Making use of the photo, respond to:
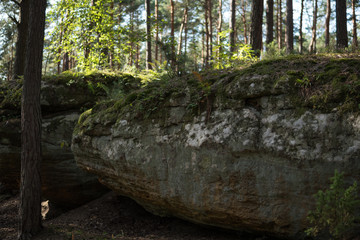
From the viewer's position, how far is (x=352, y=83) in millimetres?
4117

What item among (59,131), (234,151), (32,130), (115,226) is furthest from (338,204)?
(59,131)

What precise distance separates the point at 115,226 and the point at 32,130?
3.19 metres

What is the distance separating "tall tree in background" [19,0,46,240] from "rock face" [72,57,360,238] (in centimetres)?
142

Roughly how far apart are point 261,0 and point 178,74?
385cm

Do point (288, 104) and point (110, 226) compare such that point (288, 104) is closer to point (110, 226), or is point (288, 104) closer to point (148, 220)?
point (148, 220)

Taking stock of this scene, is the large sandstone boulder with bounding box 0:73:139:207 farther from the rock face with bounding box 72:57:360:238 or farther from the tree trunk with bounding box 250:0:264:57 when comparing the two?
the tree trunk with bounding box 250:0:264:57

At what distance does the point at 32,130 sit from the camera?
622cm

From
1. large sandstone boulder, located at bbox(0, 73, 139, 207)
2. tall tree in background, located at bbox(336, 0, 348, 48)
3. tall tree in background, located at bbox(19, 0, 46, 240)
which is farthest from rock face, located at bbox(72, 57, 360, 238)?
tall tree in background, located at bbox(336, 0, 348, 48)

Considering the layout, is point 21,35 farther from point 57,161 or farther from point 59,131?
point 57,161

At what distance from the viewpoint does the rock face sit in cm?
409

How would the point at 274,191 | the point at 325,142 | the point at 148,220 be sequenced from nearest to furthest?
the point at 325,142, the point at 274,191, the point at 148,220

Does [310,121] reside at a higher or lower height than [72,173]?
higher

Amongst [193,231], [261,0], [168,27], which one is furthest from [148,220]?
[168,27]

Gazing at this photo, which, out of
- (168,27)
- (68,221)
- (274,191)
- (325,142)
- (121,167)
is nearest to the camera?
(325,142)
